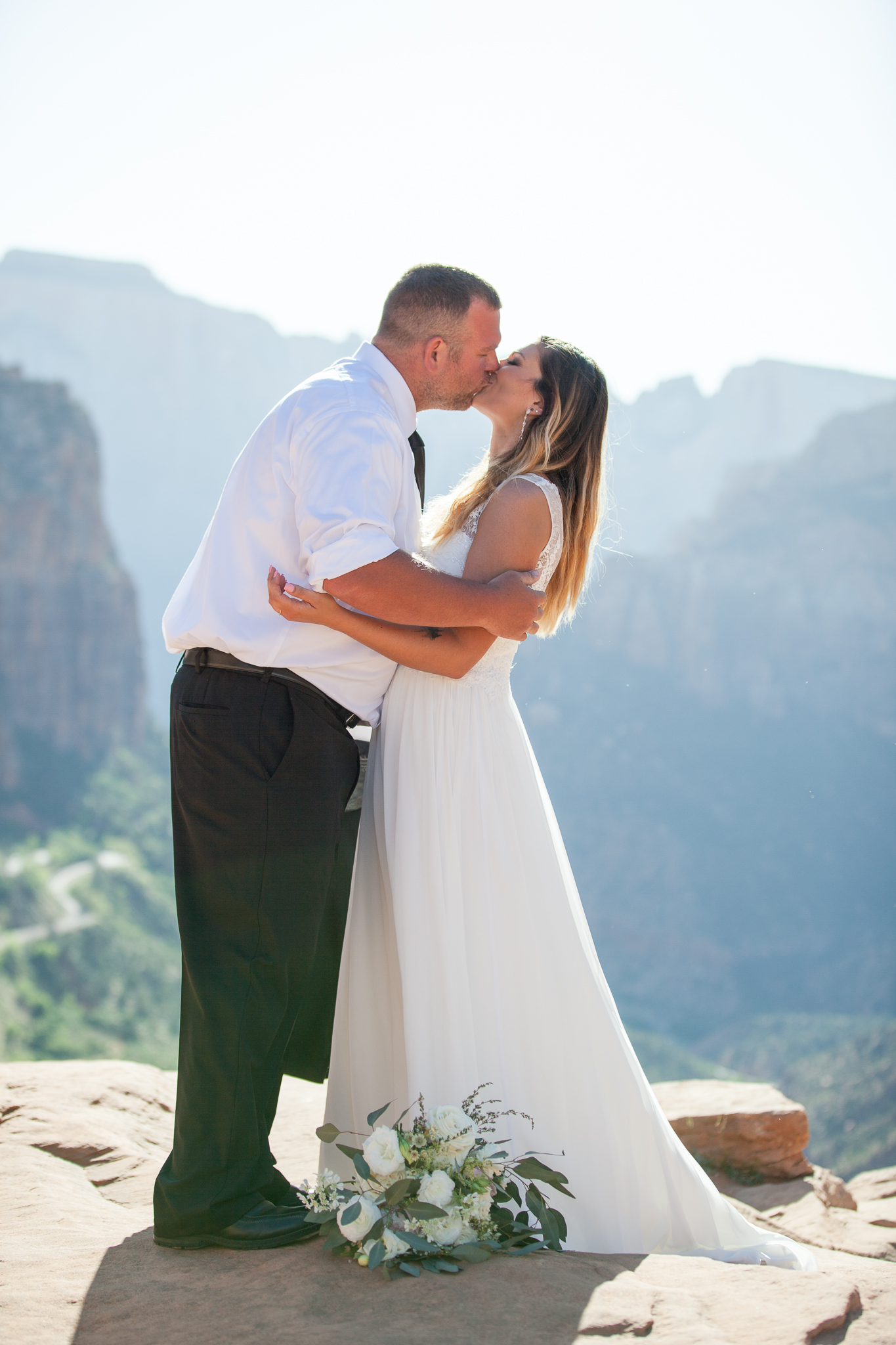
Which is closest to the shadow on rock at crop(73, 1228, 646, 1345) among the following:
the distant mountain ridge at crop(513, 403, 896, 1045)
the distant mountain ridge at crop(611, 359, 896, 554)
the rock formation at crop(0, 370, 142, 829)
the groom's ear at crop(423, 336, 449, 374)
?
the groom's ear at crop(423, 336, 449, 374)

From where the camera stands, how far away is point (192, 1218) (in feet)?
7.72

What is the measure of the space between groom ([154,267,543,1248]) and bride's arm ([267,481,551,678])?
0.06 meters

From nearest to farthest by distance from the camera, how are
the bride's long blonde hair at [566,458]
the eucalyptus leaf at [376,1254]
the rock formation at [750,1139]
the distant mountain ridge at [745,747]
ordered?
the eucalyptus leaf at [376,1254] < the bride's long blonde hair at [566,458] < the rock formation at [750,1139] < the distant mountain ridge at [745,747]

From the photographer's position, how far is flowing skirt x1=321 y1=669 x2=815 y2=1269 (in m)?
2.62

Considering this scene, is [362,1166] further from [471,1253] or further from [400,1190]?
[471,1253]

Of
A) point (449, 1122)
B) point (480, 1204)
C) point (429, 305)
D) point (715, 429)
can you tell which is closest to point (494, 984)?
point (449, 1122)

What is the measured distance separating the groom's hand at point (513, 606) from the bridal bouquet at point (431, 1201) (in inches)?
42.5

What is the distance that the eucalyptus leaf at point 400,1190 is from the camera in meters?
2.22

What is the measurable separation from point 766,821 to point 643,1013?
611 inches

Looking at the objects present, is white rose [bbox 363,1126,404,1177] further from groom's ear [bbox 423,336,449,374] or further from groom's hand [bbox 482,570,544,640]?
groom's ear [bbox 423,336,449,374]

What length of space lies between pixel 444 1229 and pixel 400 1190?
123 millimetres

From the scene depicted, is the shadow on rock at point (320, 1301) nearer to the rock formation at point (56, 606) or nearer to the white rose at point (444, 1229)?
the white rose at point (444, 1229)

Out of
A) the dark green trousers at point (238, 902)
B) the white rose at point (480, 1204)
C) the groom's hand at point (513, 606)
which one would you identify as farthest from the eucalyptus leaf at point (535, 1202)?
the groom's hand at point (513, 606)

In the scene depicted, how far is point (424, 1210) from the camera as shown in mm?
2199
